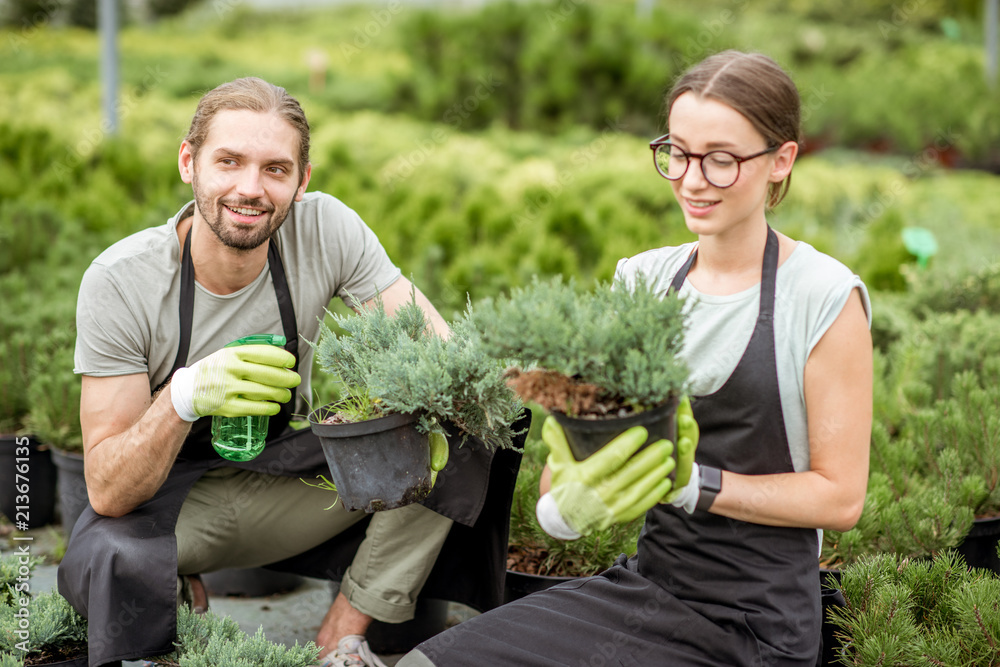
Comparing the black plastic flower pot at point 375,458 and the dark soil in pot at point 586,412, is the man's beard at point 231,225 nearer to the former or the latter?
the black plastic flower pot at point 375,458

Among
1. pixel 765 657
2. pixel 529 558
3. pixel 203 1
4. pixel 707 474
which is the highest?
pixel 203 1

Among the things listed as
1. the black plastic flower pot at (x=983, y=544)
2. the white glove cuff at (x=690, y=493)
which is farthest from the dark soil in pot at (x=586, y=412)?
the black plastic flower pot at (x=983, y=544)

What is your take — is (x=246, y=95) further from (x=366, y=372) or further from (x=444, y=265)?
(x=444, y=265)

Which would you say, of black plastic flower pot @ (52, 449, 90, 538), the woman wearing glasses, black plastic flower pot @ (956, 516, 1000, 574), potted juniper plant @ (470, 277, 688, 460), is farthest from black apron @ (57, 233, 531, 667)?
black plastic flower pot @ (956, 516, 1000, 574)

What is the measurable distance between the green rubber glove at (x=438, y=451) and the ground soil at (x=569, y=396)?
471mm

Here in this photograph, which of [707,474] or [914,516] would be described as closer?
[707,474]

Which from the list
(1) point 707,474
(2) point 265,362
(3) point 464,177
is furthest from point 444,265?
(1) point 707,474

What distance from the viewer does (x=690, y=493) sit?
1.64m

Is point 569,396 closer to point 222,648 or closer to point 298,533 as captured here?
point 222,648

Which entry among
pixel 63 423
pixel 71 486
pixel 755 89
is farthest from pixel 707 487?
pixel 63 423

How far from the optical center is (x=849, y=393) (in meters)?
1.67

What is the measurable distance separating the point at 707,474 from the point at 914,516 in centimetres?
114

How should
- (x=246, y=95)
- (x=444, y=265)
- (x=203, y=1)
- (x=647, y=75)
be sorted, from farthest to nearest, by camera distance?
(x=203, y=1) → (x=647, y=75) → (x=444, y=265) → (x=246, y=95)

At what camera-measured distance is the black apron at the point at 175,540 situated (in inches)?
81.6
